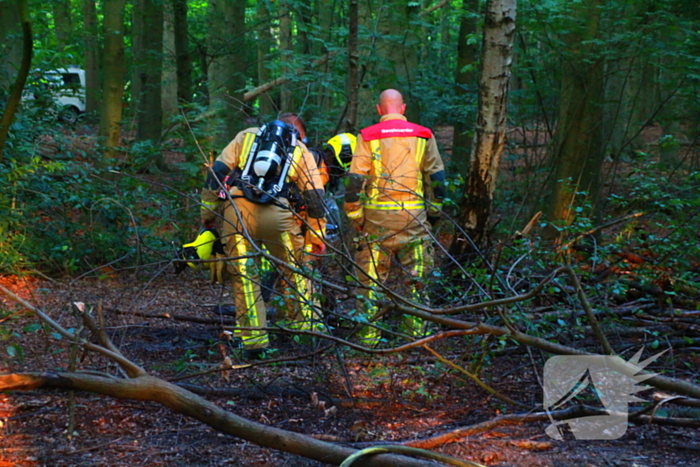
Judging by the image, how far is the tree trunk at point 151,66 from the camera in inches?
492

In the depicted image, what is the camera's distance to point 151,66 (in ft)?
42.5

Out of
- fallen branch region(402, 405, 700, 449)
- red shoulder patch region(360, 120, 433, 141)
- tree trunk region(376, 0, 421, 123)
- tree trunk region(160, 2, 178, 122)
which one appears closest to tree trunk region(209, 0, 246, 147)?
tree trunk region(160, 2, 178, 122)

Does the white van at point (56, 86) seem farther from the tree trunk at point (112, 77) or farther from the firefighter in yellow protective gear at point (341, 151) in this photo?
the firefighter in yellow protective gear at point (341, 151)

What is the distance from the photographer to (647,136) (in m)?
17.4

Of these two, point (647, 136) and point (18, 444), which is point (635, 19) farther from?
point (647, 136)

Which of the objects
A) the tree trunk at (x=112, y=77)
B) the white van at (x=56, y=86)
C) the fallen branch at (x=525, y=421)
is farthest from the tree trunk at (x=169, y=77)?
the fallen branch at (x=525, y=421)

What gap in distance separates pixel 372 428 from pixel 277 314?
2525mm

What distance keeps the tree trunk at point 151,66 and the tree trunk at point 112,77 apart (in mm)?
2940

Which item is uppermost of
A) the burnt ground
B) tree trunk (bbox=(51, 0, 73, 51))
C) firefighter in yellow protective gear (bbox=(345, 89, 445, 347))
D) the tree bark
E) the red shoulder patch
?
tree trunk (bbox=(51, 0, 73, 51))

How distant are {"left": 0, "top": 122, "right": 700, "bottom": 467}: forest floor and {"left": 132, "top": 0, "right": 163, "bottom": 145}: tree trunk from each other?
8.39m

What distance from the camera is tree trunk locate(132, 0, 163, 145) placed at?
1249 cm

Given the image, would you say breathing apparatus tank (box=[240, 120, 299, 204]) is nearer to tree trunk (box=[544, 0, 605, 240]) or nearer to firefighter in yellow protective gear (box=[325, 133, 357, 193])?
firefighter in yellow protective gear (box=[325, 133, 357, 193])

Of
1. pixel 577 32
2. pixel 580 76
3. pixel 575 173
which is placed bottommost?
pixel 575 173

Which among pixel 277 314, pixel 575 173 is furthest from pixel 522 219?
pixel 277 314
